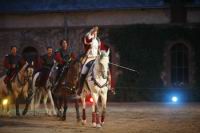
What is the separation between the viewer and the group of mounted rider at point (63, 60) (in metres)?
17.1

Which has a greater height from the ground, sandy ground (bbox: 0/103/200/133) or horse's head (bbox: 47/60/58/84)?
horse's head (bbox: 47/60/58/84)

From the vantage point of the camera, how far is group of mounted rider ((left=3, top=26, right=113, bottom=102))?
17.1 meters

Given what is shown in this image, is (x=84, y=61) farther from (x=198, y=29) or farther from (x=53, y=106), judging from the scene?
(x=198, y=29)

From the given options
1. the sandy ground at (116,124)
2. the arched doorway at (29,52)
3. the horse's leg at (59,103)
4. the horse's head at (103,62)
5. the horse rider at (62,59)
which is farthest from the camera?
the arched doorway at (29,52)

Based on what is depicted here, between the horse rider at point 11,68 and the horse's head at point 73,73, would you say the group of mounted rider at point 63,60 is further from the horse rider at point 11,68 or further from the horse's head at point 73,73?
the horse's head at point 73,73

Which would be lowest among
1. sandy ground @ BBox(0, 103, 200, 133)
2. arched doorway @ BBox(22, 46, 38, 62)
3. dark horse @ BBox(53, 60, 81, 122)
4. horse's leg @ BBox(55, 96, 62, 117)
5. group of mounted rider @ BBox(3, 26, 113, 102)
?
sandy ground @ BBox(0, 103, 200, 133)

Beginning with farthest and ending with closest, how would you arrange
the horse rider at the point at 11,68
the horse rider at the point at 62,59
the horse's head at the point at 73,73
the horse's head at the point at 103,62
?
the horse rider at the point at 11,68 → the horse rider at the point at 62,59 → the horse's head at the point at 73,73 → the horse's head at the point at 103,62

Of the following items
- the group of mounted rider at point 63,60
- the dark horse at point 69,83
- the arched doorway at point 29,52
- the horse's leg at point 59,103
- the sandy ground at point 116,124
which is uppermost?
the arched doorway at point 29,52

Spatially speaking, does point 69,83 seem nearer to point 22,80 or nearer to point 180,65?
point 22,80

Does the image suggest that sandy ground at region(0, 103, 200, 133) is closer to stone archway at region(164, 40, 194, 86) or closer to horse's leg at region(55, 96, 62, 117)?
horse's leg at region(55, 96, 62, 117)

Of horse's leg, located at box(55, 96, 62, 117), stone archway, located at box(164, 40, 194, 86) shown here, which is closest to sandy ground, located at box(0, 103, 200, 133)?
horse's leg, located at box(55, 96, 62, 117)

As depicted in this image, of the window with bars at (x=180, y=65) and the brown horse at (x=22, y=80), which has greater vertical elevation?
the window with bars at (x=180, y=65)

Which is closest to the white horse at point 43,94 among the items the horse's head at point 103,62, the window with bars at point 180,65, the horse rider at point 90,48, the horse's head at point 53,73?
the horse's head at point 53,73

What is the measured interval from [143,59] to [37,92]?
13343mm
